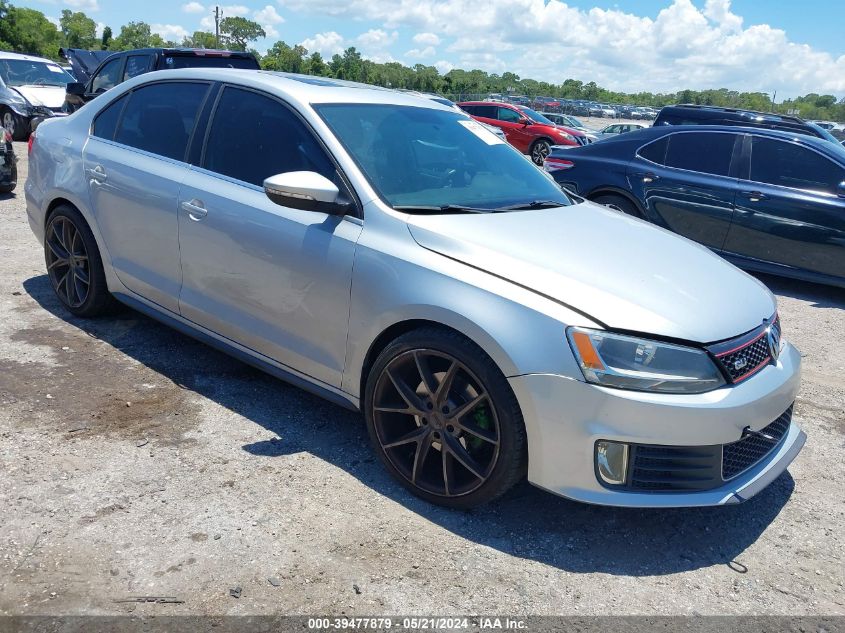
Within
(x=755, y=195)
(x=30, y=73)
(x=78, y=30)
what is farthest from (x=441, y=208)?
(x=78, y=30)

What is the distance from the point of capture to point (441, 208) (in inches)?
135

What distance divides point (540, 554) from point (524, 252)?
1.21 metres

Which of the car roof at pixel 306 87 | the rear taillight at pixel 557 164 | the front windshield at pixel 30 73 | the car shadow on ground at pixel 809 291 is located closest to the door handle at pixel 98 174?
the car roof at pixel 306 87

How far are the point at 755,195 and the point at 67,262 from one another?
6128 millimetres

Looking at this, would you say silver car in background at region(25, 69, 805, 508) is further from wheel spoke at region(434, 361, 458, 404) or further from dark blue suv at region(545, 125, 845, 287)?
dark blue suv at region(545, 125, 845, 287)

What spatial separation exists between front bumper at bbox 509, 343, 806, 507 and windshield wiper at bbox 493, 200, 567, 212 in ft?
3.87

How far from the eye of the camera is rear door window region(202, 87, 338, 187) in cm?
362

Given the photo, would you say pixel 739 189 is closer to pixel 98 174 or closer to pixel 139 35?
pixel 98 174

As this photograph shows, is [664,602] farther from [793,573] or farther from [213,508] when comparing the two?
[213,508]

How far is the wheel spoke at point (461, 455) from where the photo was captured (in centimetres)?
300

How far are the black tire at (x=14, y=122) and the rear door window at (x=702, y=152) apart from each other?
12421 millimetres

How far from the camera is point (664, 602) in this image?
270 centimetres

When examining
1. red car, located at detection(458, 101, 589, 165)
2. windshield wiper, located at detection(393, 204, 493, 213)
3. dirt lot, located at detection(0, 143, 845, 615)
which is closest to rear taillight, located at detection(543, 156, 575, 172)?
dirt lot, located at detection(0, 143, 845, 615)

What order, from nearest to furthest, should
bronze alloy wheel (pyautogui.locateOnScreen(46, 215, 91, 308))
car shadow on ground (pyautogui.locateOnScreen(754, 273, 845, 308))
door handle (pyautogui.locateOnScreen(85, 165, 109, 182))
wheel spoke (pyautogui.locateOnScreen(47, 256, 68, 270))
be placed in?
door handle (pyautogui.locateOnScreen(85, 165, 109, 182))
bronze alloy wheel (pyautogui.locateOnScreen(46, 215, 91, 308))
wheel spoke (pyautogui.locateOnScreen(47, 256, 68, 270))
car shadow on ground (pyautogui.locateOnScreen(754, 273, 845, 308))
